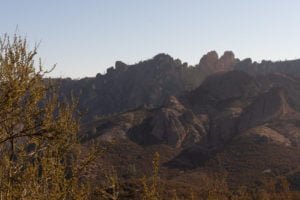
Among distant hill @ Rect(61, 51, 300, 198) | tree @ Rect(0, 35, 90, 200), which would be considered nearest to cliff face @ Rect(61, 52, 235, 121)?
distant hill @ Rect(61, 51, 300, 198)

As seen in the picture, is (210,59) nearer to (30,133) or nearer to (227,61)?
(227,61)

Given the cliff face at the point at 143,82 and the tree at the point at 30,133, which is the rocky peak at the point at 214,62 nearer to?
the cliff face at the point at 143,82

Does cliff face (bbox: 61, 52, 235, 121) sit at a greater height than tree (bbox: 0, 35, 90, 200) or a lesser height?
greater

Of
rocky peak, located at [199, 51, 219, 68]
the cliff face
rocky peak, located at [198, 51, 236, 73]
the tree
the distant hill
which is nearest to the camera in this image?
the tree

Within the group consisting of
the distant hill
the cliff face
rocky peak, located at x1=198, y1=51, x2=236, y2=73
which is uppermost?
rocky peak, located at x1=198, y1=51, x2=236, y2=73

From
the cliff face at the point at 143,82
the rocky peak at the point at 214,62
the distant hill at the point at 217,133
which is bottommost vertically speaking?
the distant hill at the point at 217,133

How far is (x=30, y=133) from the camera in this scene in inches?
403

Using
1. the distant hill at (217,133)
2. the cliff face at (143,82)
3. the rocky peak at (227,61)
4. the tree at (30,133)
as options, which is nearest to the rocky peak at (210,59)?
the cliff face at (143,82)

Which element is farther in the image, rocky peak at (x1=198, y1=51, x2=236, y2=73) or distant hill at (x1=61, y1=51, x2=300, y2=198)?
rocky peak at (x1=198, y1=51, x2=236, y2=73)

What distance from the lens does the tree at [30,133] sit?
9.41m

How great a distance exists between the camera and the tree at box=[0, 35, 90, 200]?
941cm

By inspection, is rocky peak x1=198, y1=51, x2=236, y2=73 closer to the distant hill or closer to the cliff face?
the cliff face

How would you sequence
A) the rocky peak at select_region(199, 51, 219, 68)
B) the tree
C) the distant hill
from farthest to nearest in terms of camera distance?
the rocky peak at select_region(199, 51, 219, 68), the distant hill, the tree

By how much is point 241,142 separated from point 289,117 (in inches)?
711
